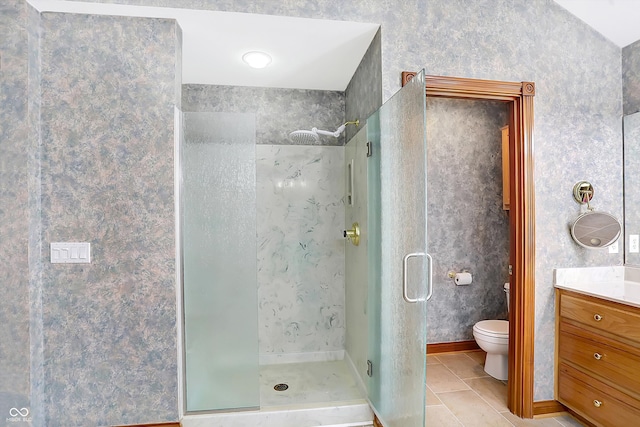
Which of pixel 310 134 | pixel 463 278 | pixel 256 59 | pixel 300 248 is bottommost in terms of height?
pixel 463 278

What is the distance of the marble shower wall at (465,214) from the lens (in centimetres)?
334

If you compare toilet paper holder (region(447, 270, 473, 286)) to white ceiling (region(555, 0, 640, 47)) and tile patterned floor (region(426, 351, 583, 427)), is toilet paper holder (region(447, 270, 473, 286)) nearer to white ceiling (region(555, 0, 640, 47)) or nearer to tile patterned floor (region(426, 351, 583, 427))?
tile patterned floor (region(426, 351, 583, 427))

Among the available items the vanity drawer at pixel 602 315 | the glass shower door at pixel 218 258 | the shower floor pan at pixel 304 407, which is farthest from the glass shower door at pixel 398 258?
the vanity drawer at pixel 602 315

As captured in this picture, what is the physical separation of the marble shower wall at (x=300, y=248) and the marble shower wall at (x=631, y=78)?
199 centimetres

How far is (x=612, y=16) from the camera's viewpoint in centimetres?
217

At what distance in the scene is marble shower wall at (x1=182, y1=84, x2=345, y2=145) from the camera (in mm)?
3059

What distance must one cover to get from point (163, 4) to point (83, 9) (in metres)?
0.43

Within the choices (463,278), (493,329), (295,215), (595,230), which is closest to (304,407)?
(295,215)

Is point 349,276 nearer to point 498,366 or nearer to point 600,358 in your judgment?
point 498,366

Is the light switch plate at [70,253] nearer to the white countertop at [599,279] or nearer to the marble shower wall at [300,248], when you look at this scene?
the marble shower wall at [300,248]

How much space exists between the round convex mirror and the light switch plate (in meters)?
2.90
